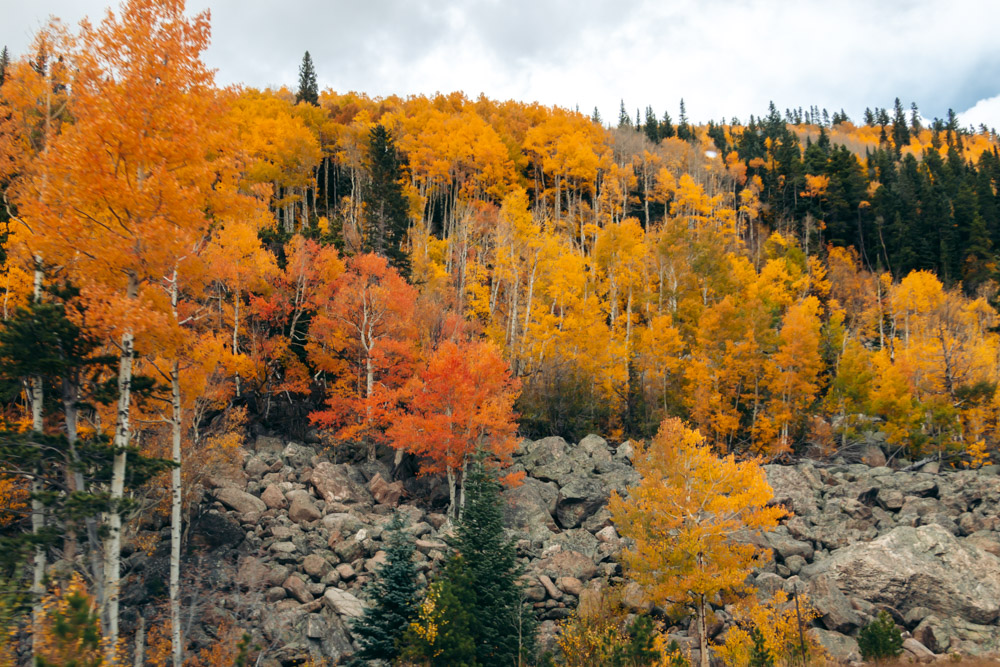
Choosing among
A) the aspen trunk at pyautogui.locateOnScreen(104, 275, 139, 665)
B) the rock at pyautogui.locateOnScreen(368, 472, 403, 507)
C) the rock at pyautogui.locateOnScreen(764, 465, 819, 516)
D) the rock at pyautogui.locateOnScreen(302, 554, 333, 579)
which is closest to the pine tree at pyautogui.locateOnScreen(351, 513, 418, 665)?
the rock at pyautogui.locateOnScreen(302, 554, 333, 579)

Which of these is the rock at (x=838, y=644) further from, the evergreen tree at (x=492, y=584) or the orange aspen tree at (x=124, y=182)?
the orange aspen tree at (x=124, y=182)

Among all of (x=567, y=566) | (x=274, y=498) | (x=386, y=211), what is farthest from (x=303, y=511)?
(x=386, y=211)

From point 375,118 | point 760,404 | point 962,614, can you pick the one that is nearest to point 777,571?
point 962,614

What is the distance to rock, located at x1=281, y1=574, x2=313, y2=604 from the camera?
17672mm

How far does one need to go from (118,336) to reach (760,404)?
107 ft

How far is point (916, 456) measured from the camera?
32844 millimetres

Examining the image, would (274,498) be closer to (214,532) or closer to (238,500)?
(238,500)

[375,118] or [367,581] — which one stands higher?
[375,118]

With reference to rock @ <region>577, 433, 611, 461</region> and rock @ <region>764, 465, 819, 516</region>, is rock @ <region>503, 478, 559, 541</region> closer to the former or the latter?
rock @ <region>577, 433, 611, 461</region>

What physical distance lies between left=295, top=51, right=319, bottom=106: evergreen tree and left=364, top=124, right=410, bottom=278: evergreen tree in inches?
890

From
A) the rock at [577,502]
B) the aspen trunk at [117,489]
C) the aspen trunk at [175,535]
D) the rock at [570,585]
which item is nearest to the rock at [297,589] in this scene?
Answer: the aspen trunk at [175,535]

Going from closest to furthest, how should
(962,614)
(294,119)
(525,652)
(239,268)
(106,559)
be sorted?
(106,559), (525,652), (962,614), (239,268), (294,119)

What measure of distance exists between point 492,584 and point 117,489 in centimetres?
1023

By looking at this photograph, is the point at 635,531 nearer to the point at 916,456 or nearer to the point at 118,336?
the point at 118,336
